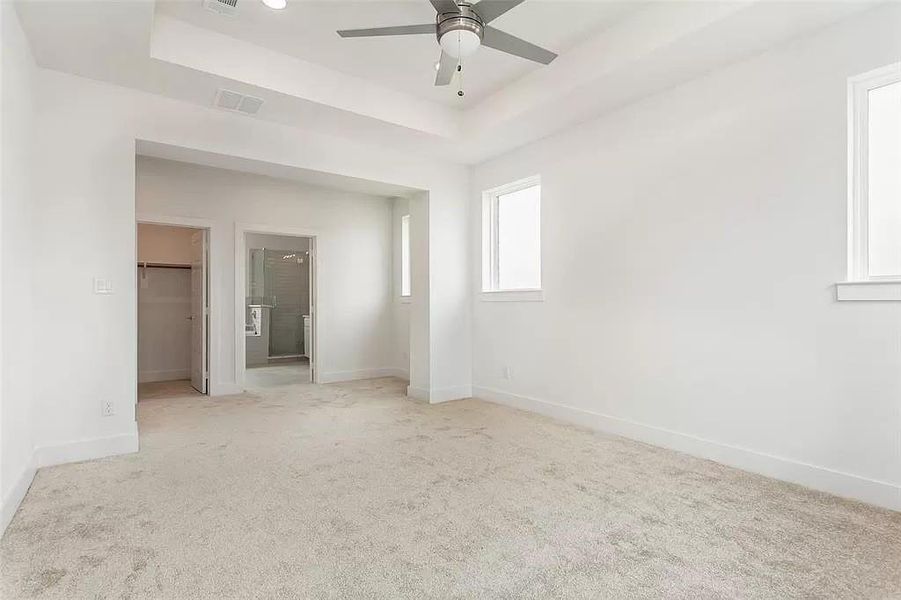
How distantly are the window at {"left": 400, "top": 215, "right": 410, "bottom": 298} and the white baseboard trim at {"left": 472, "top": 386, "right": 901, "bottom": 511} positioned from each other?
9.66ft

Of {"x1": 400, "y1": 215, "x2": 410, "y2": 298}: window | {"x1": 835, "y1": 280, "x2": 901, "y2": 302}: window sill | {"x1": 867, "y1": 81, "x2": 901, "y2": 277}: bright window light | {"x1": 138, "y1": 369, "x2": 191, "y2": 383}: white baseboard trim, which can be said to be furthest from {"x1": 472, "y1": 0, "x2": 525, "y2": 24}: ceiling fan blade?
{"x1": 138, "y1": 369, "x2": 191, "y2": 383}: white baseboard trim

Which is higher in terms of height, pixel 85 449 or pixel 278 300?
pixel 278 300

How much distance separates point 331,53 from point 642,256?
281cm

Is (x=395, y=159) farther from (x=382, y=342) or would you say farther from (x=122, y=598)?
(x=122, y=598)

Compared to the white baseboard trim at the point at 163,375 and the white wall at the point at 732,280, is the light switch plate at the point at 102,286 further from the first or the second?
the white baseboard trim at the point at 163,375

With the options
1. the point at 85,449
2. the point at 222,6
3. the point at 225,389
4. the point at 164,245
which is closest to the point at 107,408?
the point at 85,449

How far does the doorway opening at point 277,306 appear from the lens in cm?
743

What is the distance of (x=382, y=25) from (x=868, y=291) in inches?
129

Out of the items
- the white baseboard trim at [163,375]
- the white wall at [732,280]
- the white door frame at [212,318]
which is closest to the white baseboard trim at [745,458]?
the white wall at [732,280]

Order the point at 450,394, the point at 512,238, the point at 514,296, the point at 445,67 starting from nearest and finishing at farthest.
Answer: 1. the point at 445,67
2. the point at 514,296
3. the point at 512,238
4. the point at 450,394

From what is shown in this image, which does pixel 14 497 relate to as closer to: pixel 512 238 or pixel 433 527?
pixel 433 527

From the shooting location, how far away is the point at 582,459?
3.19 metres

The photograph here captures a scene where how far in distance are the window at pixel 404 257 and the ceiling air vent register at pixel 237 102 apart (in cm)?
305

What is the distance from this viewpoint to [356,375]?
6582 millimetres
